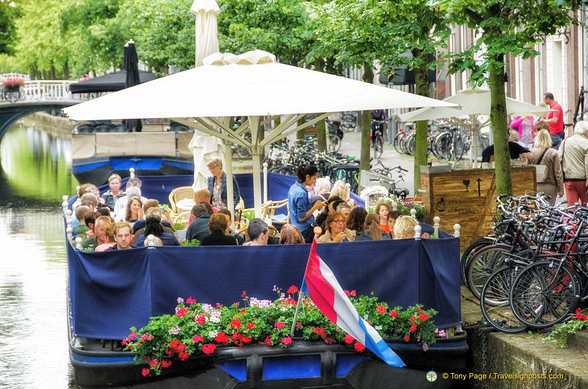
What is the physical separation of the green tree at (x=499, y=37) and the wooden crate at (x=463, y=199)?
0.80 m

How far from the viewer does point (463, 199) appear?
44.0ft

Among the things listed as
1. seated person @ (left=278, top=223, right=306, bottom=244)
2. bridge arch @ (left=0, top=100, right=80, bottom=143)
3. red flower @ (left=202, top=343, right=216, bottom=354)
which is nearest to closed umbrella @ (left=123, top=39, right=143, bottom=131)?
seated person @ (left=278, top=223, right=306, bottom=244)

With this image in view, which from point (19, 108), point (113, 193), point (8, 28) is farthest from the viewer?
point (19, 108)

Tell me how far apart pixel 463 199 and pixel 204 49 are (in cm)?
403

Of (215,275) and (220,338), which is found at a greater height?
(215,275)

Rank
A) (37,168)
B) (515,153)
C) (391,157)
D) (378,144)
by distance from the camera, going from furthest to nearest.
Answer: (37,168), (391,157), (378,144), (515,153)

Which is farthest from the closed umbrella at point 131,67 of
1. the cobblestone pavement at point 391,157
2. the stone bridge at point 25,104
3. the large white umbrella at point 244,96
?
the stone bridge at point 25,104

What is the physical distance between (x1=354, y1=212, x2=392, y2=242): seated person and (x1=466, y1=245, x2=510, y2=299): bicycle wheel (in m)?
0.95

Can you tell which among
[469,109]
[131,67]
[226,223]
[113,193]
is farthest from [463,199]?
[131,67]

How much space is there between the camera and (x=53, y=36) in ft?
229

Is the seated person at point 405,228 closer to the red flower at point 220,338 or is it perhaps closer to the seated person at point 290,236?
the seated person at point 290,236

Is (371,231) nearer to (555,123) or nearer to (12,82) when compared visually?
(555,123)

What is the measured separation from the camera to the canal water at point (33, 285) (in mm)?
10977

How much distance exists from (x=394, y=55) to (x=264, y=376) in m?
10.1
